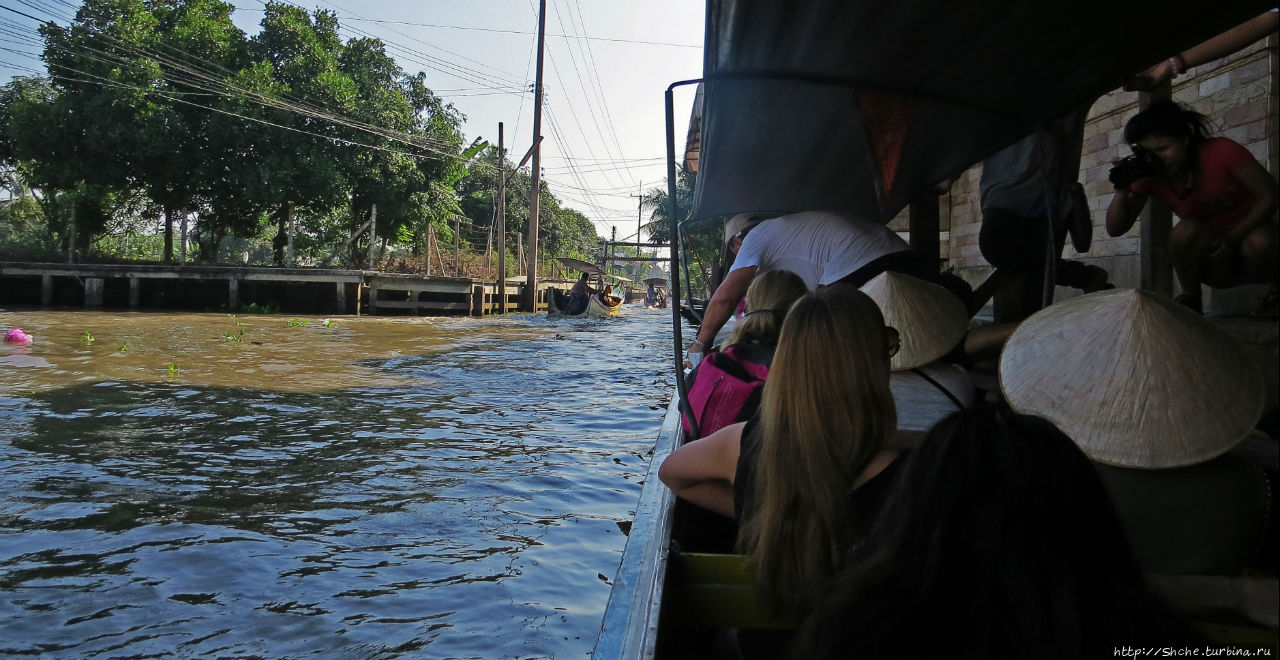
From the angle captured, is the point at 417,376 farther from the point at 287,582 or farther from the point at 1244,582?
the point at 1244,582

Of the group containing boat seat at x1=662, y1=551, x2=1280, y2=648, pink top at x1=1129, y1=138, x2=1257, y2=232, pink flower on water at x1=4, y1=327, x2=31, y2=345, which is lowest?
pink flower on water at x1=4, y1=327, x2=31, y2=345

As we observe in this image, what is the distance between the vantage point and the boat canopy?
2439 mm

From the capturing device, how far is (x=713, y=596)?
1.83 m

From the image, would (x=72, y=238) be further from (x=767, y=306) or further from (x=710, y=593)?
(x=710, y=593)

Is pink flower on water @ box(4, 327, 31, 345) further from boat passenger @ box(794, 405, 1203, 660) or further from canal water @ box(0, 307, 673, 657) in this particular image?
boat passenger @ box(794, 405, 1203, 660)

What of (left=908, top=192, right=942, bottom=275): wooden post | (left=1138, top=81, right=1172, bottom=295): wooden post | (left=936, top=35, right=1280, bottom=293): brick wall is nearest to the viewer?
(left=1138, top=81, right=1172, bottom=295): wooden post

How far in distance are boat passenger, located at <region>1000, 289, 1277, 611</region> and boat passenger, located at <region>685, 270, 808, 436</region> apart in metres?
1.09

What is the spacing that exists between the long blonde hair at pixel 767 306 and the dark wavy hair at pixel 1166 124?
1.32 metres

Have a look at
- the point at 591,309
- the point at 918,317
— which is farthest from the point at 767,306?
the point at 591,309

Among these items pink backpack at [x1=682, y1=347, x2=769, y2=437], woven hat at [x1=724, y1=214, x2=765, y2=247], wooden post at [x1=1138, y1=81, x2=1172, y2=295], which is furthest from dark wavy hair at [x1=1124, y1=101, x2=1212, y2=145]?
woven hat at [x1=724, y1=214, x2=765, y2=247]

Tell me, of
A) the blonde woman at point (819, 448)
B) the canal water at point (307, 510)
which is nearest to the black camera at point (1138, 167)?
the blonde woman at point (819, 448)

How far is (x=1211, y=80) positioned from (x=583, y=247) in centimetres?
5939

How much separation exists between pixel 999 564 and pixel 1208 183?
101 inches

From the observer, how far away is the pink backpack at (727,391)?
9.37 ft
